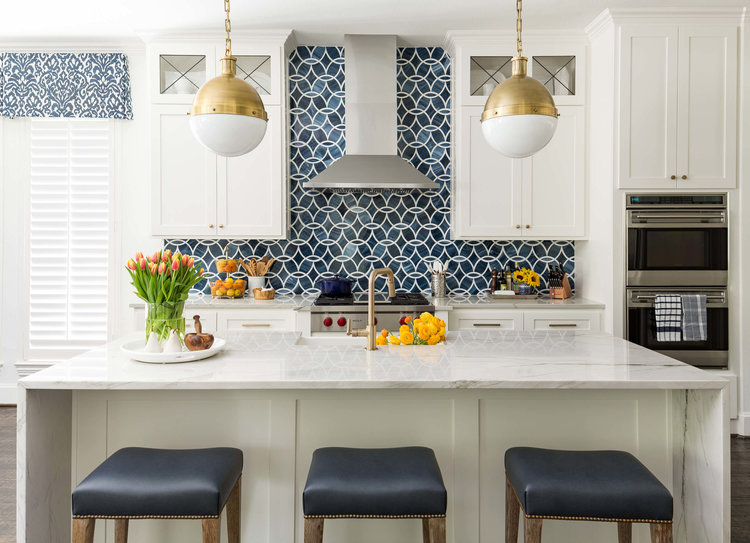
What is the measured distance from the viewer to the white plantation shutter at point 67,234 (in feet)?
14.9

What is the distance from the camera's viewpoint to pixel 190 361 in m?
2.14

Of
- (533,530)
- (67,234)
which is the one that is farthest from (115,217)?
(533,530)

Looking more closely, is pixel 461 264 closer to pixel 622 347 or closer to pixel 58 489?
pixel 622 347

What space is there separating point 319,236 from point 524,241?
165cm

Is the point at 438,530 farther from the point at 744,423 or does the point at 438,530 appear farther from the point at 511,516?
the point at 744,423

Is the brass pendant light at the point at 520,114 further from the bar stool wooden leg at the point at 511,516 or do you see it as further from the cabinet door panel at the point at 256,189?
the cabinet door panel at the point at 256,189

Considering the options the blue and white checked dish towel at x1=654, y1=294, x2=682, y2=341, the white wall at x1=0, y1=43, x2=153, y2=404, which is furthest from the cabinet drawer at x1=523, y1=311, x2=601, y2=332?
the white wall at x1=0, y1=43, x2=153, y2=404

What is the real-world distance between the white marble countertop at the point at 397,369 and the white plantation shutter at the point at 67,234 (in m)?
2.38

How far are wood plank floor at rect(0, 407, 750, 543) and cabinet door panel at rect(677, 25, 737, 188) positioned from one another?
1.75 meters

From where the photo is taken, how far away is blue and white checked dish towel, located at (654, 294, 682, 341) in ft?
12.3

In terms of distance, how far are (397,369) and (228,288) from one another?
8.42 feet

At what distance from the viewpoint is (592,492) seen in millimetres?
1643

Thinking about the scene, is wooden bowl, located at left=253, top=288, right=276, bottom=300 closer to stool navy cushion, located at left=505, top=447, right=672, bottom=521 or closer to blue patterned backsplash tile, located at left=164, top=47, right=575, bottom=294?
blue patterned backsplash tile, located at left=164, top=47, right=575, bottom=294

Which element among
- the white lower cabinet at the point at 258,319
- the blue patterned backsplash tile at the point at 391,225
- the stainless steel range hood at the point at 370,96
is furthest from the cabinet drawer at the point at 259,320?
the stainless steel range hood at the point at 370,96
